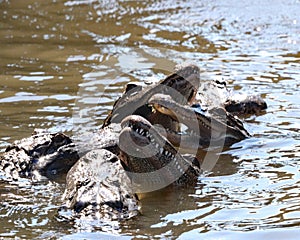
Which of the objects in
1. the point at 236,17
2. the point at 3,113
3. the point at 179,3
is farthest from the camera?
the point at 179,3

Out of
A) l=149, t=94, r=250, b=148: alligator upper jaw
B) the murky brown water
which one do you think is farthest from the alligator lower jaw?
l=149, t=94, r=250, b=148: alligator upper jaw

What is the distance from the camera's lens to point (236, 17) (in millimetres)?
10133

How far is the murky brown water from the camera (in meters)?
4.52

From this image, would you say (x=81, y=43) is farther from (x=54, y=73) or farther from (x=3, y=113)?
(x=3, y=113)

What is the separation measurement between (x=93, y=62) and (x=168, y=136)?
279cm

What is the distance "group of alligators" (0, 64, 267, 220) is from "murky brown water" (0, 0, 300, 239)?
13cm

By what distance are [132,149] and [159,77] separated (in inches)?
119

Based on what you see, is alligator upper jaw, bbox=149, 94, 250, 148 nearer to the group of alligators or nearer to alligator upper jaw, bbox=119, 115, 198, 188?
the group of alligators

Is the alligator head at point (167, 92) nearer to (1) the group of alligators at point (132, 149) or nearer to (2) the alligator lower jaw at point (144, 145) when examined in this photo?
(1) the group of alligators at point (132, 149)

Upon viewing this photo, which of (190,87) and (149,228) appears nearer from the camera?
(149,228)

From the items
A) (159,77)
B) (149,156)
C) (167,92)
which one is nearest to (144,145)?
(149,156)

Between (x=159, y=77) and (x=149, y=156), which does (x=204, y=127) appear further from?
(x=159, y=77)

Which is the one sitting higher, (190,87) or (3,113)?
(190,87)

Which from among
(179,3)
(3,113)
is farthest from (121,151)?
(179,3)
